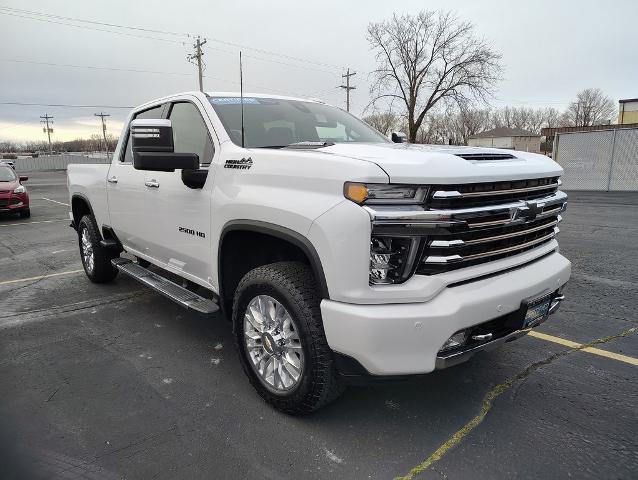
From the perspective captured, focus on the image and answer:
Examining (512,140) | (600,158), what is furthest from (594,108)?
(600,158)

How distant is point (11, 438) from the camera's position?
8.52 feet

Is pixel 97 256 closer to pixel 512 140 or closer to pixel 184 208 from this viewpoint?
pixel 184 208

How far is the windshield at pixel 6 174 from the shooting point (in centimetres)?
1305

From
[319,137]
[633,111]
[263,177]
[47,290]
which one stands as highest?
[633,111]

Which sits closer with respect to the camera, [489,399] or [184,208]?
[489,399]

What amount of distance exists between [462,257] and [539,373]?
5.10 feet

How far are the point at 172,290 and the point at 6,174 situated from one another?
12500 millimetres

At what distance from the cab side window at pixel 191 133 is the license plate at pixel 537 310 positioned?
2.30m

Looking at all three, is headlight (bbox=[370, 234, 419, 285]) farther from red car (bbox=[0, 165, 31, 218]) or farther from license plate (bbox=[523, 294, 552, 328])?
red car (bbox=[0, 165, 31, 218])

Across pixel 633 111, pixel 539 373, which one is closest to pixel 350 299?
pixel 539 373

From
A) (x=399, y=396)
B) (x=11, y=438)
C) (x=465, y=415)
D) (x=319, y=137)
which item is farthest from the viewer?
(x=319, y=137)

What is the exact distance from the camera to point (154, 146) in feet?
9.67

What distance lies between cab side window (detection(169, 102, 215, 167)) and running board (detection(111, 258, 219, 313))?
1021mm

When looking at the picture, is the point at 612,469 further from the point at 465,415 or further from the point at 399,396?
the point at 399,396
